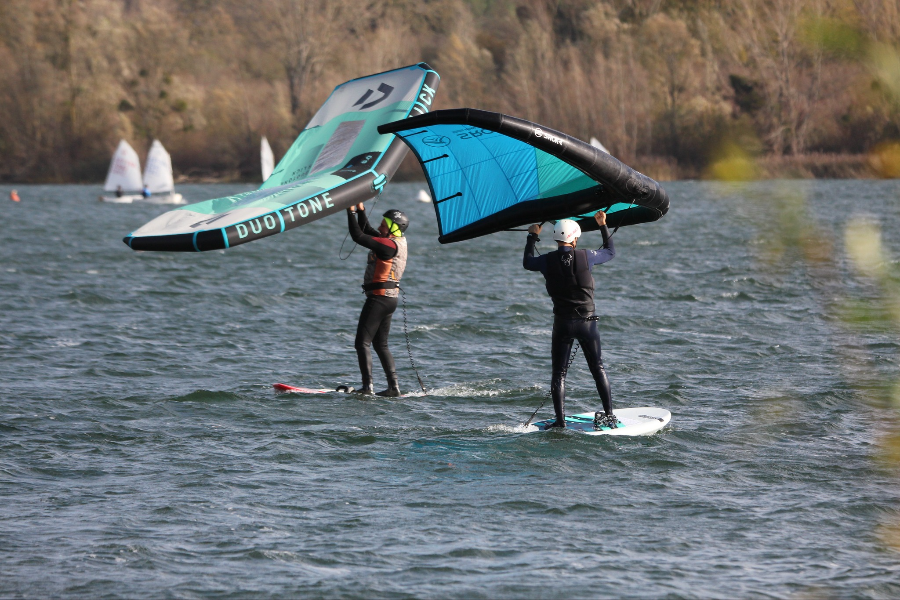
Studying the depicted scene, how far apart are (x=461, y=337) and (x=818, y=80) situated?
52.0 meters

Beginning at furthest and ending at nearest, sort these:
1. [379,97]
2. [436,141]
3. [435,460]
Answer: [379,97], [436,141], [435,460]

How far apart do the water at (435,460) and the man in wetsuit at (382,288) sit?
46cm

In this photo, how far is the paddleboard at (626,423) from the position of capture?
11.0m

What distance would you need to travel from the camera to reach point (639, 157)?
252 ft

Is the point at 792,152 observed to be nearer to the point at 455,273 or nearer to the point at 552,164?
the point at 455,273

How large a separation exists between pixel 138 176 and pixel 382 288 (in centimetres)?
5486

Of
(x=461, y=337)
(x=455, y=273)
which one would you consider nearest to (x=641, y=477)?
(x=461, y=337)

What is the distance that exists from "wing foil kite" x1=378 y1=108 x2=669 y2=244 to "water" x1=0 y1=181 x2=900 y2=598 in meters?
2.19

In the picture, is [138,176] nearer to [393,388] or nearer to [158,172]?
[158,172]

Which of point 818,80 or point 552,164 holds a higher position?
point 818,80

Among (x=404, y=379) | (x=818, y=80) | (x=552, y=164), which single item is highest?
(x=818, y=80)

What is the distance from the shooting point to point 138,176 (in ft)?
212

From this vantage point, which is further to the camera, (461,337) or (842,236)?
(842,236)

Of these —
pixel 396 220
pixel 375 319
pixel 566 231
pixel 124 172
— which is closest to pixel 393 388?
pixel 375 319
